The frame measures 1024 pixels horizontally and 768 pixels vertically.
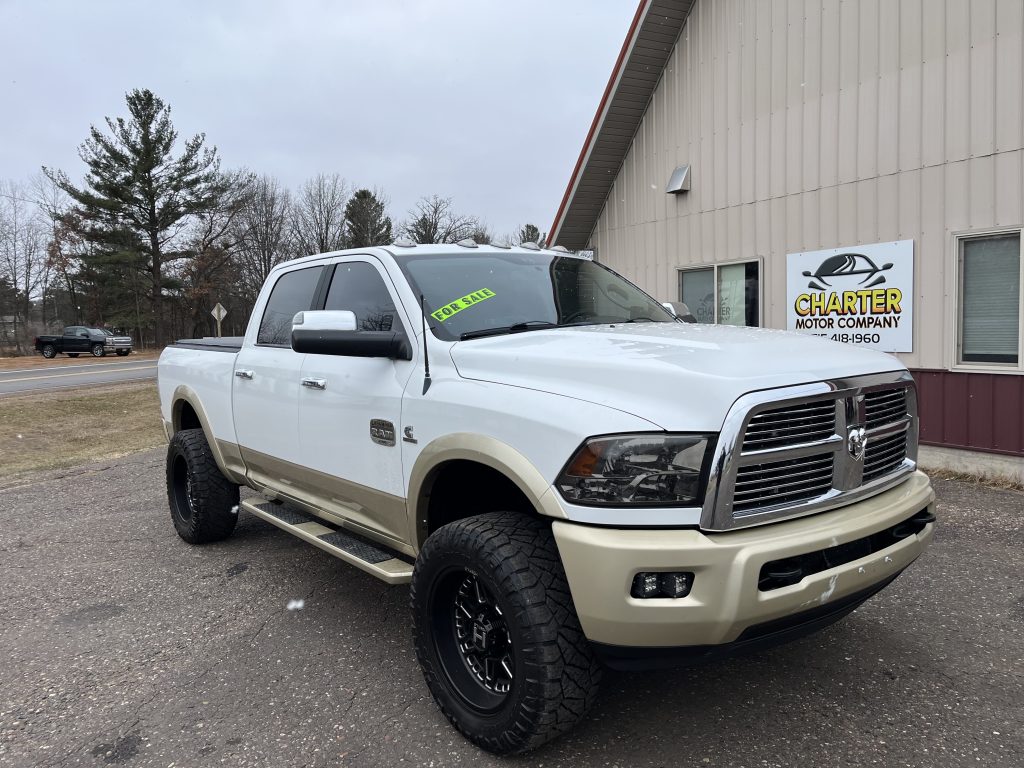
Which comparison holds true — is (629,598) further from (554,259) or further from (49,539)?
(49,539)

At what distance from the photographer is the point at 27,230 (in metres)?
50.7

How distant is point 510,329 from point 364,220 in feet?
173

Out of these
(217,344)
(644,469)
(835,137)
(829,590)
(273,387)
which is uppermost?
(835,137)

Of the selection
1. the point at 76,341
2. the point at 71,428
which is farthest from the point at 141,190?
the point at 71,428

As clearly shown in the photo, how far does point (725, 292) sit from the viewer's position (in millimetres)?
9414

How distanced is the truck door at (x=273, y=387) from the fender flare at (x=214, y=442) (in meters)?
0.18

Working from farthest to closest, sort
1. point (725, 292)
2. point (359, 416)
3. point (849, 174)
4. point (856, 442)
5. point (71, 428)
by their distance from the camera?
point (71, 428)
point (725, 292)
point (849, 174)
point (359, 416)
point (856, 442)

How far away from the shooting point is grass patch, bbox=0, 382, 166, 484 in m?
10.3

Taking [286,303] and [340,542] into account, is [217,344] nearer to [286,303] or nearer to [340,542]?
[286,303]

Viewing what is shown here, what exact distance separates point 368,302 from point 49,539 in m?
4.07

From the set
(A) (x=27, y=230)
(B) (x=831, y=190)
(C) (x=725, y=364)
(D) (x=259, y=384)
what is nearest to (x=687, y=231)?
(B) (x=831, y=190)

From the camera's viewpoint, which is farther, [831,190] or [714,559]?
[831,190]

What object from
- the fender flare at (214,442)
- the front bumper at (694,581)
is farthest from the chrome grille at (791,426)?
the fender flare at (214,442)

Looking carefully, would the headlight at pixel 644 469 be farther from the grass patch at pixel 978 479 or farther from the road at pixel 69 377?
the road at pixel 69 377
